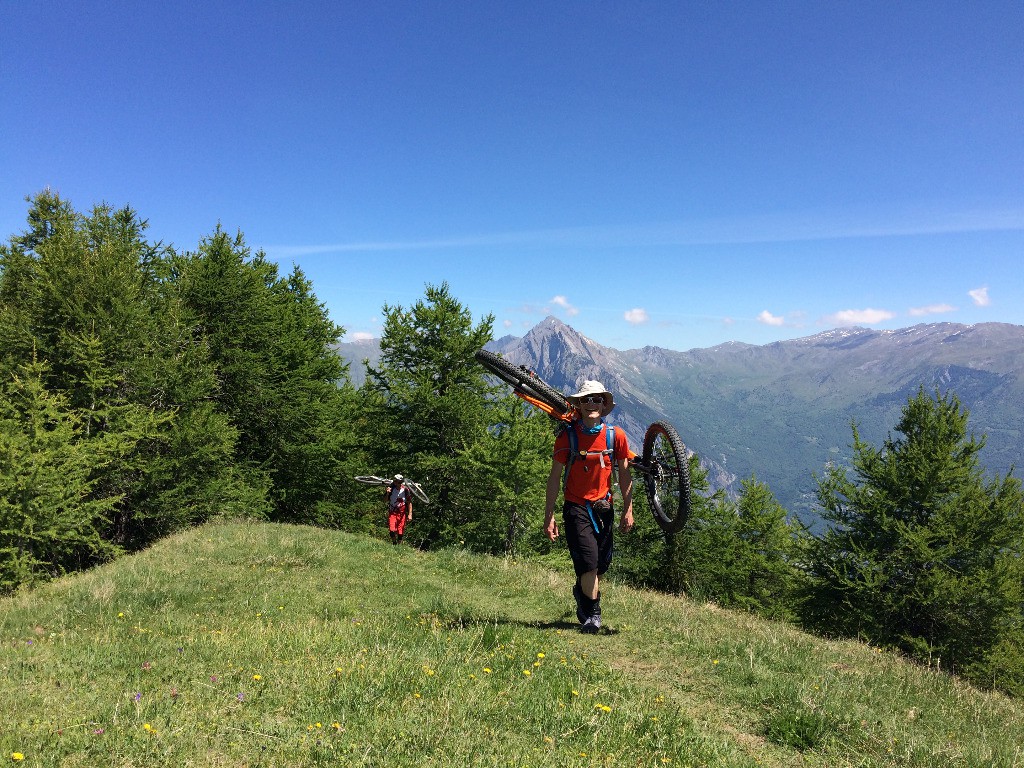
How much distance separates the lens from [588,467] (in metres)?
7.38

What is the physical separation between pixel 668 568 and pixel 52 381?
111 feet

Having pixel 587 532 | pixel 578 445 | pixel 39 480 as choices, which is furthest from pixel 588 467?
pixel 39 480

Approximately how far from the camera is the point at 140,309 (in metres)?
19.7

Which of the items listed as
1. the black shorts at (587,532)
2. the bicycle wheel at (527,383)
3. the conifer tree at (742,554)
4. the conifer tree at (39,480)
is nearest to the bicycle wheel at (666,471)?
the black shorts at (587,532)

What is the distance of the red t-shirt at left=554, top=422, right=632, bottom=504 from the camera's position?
7.35 meters

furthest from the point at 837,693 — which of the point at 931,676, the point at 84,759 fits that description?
the point at 84,759

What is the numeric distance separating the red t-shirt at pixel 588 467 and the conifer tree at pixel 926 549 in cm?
1871

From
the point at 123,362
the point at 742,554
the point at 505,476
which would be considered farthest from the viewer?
the point at 742,554

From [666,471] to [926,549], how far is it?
759 inches

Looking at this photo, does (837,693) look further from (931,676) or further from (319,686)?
(319,686)

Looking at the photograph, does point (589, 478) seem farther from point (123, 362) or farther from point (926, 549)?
point (926, 549)

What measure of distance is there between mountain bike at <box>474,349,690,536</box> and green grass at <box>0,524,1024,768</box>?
1.86 m

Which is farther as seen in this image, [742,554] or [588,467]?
[742,554]

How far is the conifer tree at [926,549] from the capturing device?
20.1 meters
